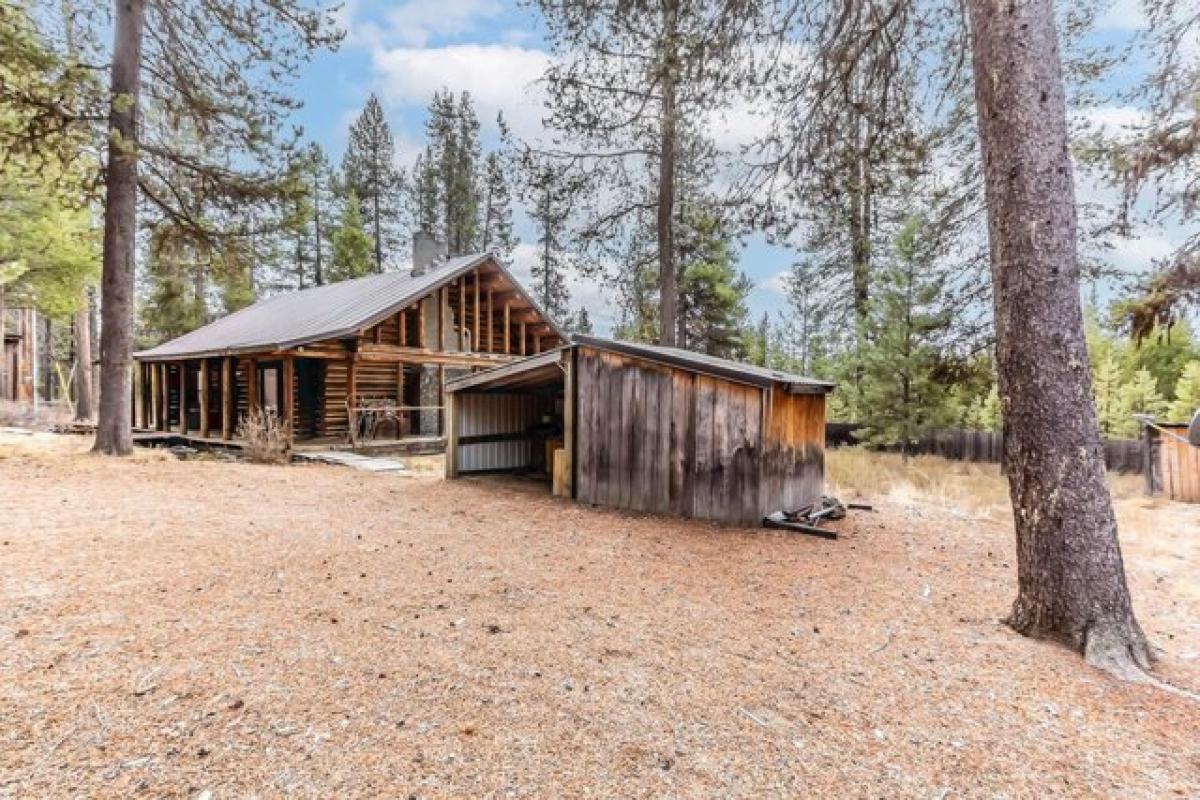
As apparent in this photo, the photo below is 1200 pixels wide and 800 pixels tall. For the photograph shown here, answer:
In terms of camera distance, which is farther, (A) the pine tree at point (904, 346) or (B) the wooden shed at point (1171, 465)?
(A) the pine tree at point (904, 346)

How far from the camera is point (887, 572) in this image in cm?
552

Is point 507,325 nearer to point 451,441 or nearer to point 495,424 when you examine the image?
point 495,424

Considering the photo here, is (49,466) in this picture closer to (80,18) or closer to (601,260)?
(80,18)

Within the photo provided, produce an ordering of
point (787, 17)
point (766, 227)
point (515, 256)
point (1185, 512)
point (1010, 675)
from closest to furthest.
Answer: point (1010, 675)
point (787, 17)
point (766, 227)
point (1185, 512)
point (515, 256)

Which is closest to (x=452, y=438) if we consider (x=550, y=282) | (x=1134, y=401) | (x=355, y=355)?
(x=355, y=355)

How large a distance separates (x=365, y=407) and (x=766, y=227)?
39.9ft

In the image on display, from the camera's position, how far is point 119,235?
981 centimetres

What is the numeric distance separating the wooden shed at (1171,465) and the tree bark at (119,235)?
18053 mm

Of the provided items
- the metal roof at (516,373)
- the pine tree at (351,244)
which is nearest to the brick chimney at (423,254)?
the metal roof at (516,373)

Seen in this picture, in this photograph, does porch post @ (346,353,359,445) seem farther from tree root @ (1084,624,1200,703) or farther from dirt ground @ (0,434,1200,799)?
tree root @ (1084,624,1200,703)

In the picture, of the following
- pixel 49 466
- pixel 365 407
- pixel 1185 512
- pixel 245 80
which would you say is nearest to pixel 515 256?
pixel 365 407

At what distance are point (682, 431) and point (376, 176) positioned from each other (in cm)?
2854

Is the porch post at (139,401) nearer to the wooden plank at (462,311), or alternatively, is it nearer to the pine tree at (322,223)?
the wooden plank at (462,311)

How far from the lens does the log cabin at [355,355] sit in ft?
47.8
